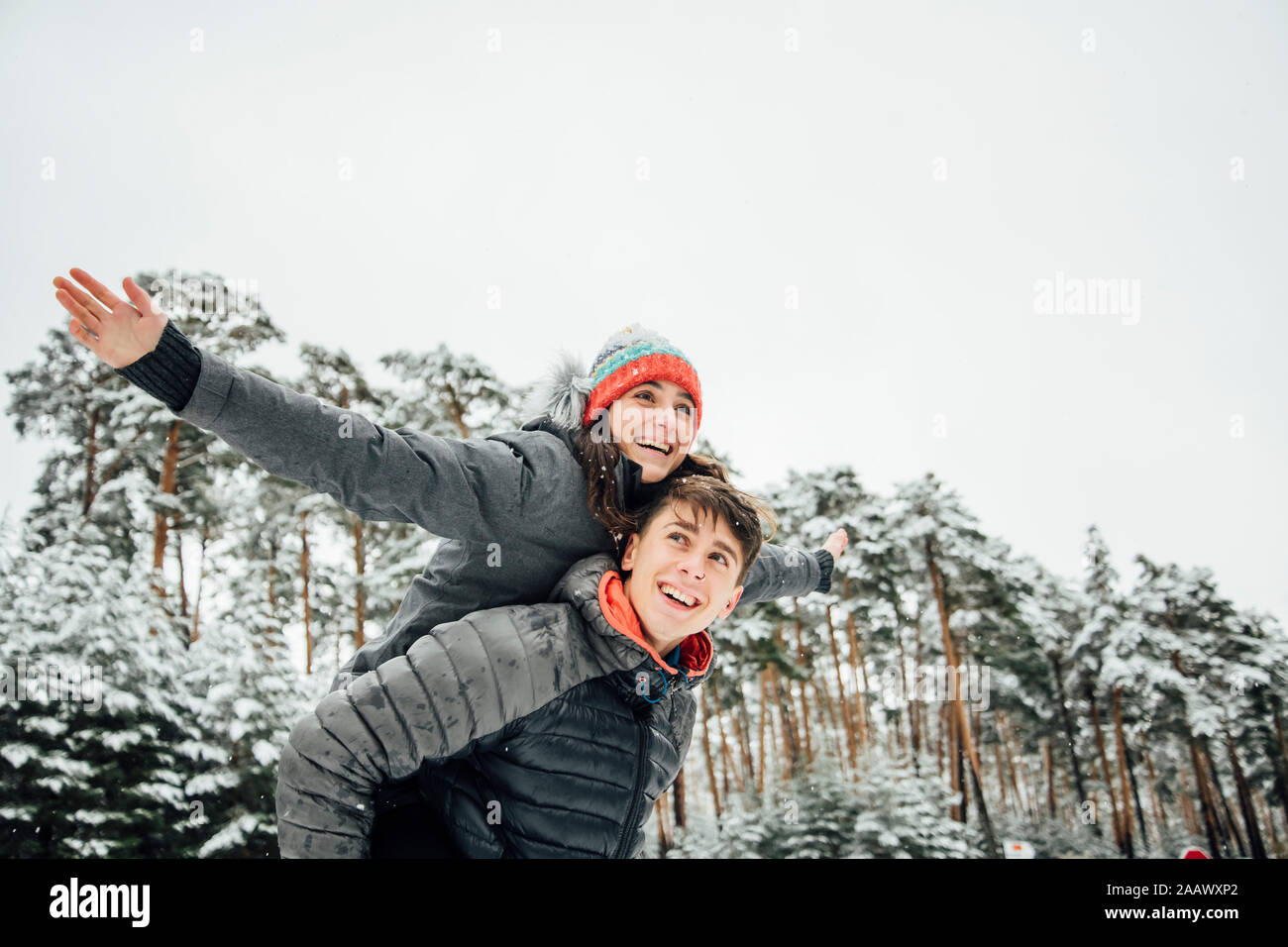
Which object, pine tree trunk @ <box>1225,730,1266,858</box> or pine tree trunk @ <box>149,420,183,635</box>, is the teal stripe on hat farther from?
pine tree trunk @ <box>1225,730,1266,858</box>

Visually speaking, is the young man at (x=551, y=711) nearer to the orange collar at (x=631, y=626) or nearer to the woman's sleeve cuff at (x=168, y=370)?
the orange collar at (x=631, y=626)

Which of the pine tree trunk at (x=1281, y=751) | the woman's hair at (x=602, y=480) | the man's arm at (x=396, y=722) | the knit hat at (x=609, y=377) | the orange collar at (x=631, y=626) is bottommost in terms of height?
the pine tree trunk at (x=1281, y=751)

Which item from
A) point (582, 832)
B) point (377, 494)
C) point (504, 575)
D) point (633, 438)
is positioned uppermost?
point (633, 438)

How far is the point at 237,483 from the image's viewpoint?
15.1 m

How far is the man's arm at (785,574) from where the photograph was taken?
3.02m

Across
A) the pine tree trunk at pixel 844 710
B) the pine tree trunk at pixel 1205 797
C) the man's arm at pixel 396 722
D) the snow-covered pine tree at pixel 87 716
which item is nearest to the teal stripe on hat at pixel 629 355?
the man's arm at pixel 396 722

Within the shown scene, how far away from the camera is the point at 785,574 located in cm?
315

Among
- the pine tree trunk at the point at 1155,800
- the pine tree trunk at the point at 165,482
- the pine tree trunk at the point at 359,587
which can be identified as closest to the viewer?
the pine tree trunk at the point at 359,587

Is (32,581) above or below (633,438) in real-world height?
above

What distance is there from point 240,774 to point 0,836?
2.40 m

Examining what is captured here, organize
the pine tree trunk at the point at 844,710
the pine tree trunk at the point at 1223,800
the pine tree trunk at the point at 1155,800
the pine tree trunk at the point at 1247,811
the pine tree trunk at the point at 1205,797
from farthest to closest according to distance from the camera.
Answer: the pine tree trunk at the point at 1155,800 < the pine tree trunk at the point at 844,710 < the pine tree trunk at the point at 1223,800 < the pine tree trunk at the point at 1205,797 < the pine tree trunk at the point at 1247,811

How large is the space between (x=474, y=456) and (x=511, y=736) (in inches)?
32.2
